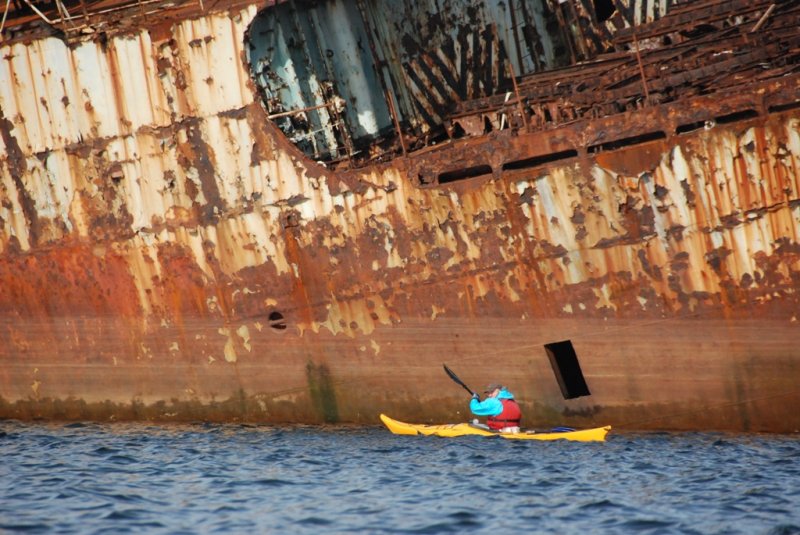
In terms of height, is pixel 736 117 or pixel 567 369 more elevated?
pixel 736 117

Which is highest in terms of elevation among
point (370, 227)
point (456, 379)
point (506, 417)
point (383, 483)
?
point (370, 227)

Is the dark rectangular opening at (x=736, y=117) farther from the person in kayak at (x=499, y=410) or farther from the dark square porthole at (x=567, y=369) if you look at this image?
the person in kayak at (x=499, y=410)

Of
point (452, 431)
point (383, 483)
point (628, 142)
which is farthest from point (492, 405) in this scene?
point (628, 142)

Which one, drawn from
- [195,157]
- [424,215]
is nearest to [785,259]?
[424,215]

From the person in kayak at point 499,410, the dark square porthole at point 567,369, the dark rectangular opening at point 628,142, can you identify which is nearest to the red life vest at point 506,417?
the person in kayak at point 499,410

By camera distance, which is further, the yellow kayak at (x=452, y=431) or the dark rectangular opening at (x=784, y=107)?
the yellow kayak at (x=452, y=431)

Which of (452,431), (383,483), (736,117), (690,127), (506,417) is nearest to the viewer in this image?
(383,483)

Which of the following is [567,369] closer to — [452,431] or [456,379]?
[456,379]

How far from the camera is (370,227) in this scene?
14.0 meters

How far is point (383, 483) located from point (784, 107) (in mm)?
6066

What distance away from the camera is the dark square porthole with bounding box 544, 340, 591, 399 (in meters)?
13.6

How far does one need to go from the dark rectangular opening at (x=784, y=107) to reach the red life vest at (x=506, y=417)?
4.50m

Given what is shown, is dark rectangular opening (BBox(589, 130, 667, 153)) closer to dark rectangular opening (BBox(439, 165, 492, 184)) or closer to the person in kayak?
dark rectangular opening (BBox(439, 165, 492, 184))

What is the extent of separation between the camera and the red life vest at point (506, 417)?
13398 millimetres
